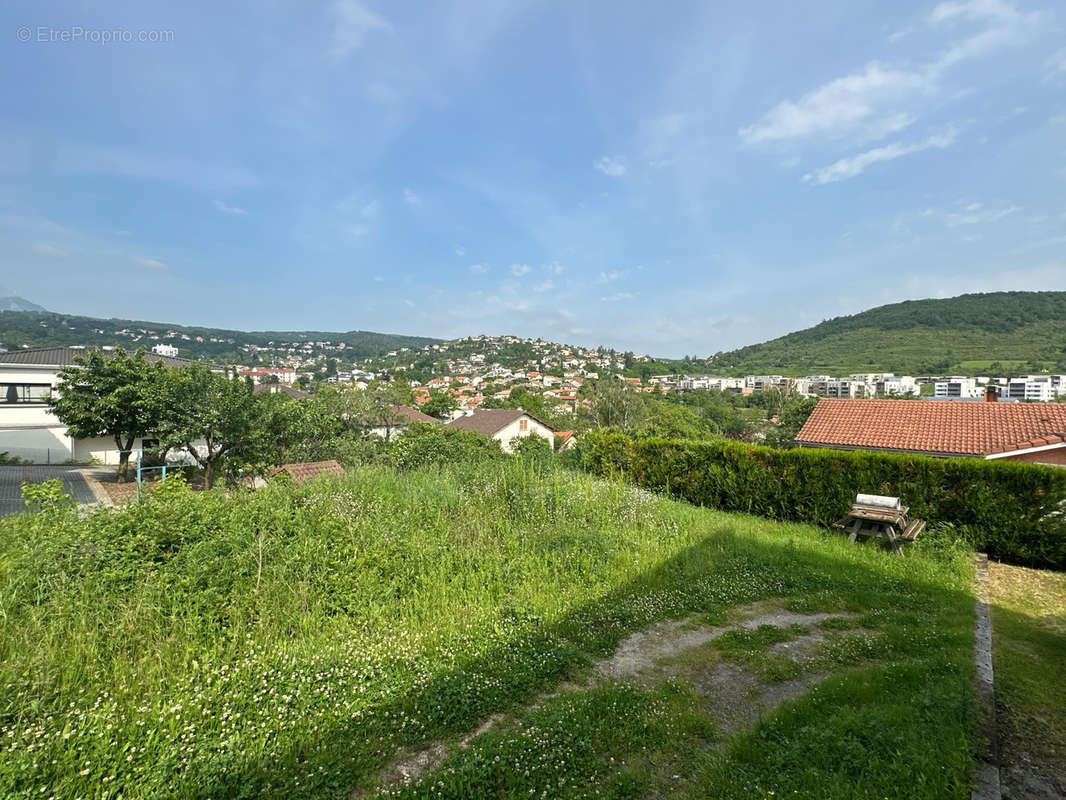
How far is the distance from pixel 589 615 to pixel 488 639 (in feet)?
3.65

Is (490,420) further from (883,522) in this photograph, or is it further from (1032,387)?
(1032,387)

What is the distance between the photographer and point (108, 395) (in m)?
16.1

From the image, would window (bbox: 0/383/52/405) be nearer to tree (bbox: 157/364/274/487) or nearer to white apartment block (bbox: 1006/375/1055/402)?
tree (bbox: 157/364/274/487)

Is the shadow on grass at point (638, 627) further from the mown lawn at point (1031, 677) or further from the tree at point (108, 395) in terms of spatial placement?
the tree at point (108, 395)

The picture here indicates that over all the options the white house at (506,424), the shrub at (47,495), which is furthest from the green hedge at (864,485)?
the white house at (506,424)

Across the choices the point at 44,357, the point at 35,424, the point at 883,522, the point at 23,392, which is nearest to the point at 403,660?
the point at 883,522

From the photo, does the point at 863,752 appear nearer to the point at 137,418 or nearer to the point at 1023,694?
the point at 1023,694

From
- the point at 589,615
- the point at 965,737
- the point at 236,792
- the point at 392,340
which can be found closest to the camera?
the point at 236,792

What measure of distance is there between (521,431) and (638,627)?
4471 centimetres

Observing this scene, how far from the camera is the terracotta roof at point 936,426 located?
12.6 metres

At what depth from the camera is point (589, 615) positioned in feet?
14.8

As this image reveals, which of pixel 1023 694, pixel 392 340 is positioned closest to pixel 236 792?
pixel 1023 694

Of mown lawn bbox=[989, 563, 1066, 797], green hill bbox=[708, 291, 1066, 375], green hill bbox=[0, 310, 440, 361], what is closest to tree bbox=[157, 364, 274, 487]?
mown lawn bbox=[989, 563, 1066, 797]

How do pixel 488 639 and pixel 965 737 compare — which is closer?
pixel 965 737
